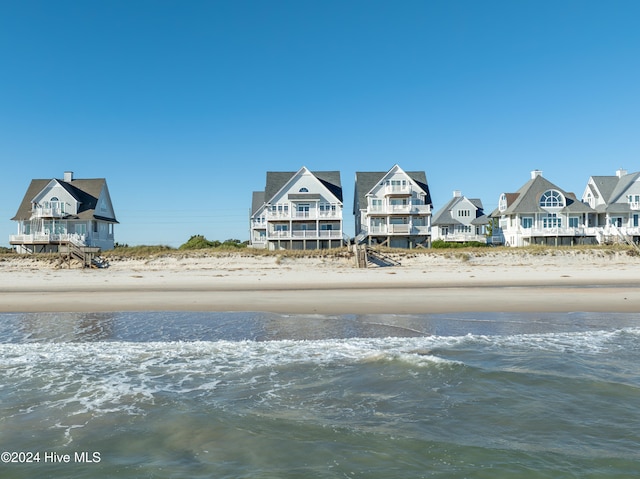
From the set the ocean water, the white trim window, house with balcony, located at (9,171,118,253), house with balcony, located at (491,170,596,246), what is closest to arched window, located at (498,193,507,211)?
house with balcony, located at (491,170,596,246)

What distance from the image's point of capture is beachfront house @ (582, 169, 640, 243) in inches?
1816

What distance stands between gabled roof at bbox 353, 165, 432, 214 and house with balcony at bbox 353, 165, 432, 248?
14 cm

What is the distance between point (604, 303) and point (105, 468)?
63.0 ft

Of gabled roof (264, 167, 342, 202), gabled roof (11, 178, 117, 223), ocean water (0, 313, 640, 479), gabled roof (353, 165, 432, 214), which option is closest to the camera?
ocean water (0, 313, 640, 479)

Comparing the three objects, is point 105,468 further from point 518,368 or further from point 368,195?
point 368,195

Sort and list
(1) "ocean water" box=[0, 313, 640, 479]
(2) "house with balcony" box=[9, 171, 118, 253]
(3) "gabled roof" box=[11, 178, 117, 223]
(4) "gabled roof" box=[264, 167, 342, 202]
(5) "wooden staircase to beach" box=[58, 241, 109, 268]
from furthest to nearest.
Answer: (4) "gabled roof" box=[264, 167, 342, 202]
(3) "gabled roof" box=[11, 178, 117, 223]
(2) "house with balcony" box=[9, 171, 118, 253]
(5) "wooden staircase to beach" box=[58, 241, 109, 268]
(1) "ocean water" box=[0, 313, 640, 479]

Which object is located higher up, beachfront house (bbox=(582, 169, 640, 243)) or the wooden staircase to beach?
beachfront house (bbox=(582, 169, 640, 243))

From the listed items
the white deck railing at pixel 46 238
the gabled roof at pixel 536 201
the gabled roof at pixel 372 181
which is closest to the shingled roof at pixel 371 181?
the gabled roof at pixel 372 181

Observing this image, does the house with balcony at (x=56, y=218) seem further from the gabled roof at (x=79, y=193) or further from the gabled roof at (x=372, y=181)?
the gabled roof at (x=372, y=181)

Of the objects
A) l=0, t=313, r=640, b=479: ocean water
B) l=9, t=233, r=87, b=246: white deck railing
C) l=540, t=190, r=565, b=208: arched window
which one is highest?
l=540, t=190, r=565, b=208: arched window

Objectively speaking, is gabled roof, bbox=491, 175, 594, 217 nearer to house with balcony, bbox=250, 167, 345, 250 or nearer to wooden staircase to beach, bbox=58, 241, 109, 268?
house with balcony, bbox=250, 167, 345, 250

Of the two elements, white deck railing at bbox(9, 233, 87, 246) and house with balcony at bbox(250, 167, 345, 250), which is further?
house with balcony at bbox(250, 167, 345, 250)

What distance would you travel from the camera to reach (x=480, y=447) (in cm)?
553

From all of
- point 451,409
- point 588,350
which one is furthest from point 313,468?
point 588,350
